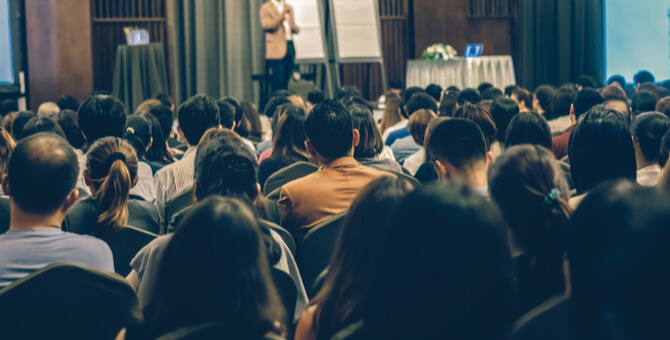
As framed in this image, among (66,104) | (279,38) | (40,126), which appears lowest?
(40,126)

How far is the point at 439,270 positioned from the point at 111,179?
1.51 metres

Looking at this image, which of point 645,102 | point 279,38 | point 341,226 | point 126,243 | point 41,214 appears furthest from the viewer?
point 279,38

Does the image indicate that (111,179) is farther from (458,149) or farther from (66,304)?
(458,149)

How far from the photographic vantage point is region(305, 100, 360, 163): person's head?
9.21ft

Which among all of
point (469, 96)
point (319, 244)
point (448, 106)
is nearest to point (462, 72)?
point (469, 96)

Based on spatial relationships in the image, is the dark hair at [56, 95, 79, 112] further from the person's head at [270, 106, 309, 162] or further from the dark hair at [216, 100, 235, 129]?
the person's head at [270, 106, 309, 162]

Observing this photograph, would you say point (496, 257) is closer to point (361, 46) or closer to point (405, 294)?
point (405, 294)

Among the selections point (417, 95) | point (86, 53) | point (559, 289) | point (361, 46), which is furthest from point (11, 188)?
point (86, 53)

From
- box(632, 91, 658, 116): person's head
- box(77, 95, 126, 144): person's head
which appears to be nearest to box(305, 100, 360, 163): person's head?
box(77, 95, 126, 144): person's head

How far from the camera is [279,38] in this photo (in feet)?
28.6

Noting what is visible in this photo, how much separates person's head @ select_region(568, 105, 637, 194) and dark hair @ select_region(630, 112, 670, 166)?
0.54m

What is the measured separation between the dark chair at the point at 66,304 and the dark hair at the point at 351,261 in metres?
0.40

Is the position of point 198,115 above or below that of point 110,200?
above

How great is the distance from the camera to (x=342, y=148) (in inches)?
111
